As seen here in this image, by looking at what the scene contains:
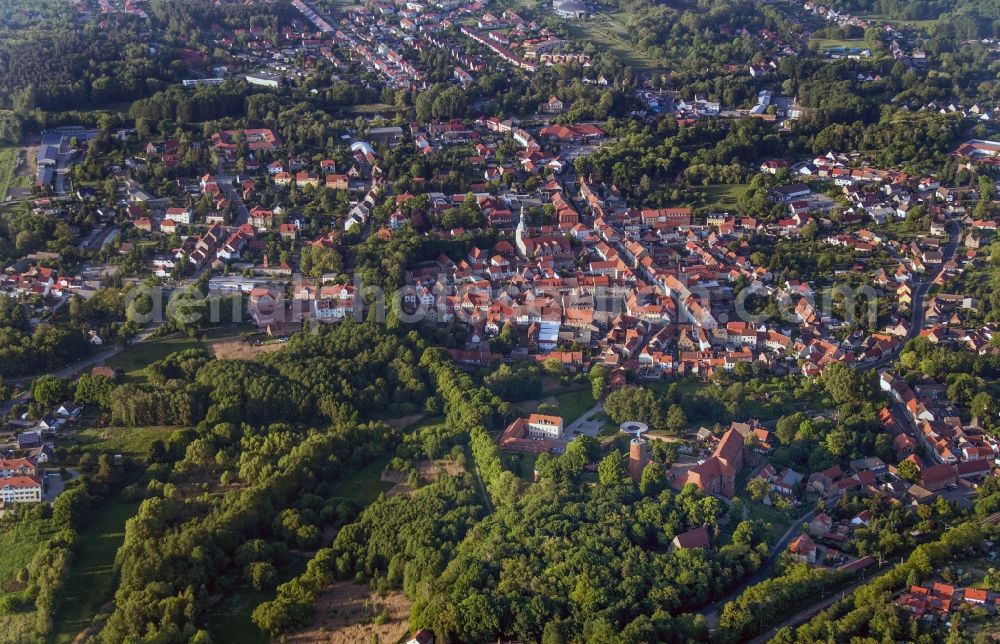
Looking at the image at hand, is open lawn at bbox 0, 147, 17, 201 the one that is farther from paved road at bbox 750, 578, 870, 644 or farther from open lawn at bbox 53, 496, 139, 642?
paved road at bbox 750, 578, 870, 644

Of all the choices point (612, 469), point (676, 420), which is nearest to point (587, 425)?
point (676, 420)

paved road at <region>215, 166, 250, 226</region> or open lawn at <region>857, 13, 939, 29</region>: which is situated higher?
open lawn at <region>857, 13, 939, 29</region>

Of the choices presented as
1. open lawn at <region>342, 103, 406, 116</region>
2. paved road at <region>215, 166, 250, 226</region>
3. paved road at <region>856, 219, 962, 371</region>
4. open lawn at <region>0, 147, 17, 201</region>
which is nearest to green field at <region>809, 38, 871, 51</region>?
paved road at <region>856, 219, 962, 371</region>

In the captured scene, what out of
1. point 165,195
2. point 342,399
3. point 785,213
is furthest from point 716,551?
point 165,195

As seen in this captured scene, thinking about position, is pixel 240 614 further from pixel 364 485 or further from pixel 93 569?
pixel 364 485

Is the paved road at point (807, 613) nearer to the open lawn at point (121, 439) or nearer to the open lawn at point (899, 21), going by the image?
the open lawn at point (121, 439)

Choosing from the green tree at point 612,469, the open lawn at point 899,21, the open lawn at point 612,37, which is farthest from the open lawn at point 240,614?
the open lawn at point 899,21
